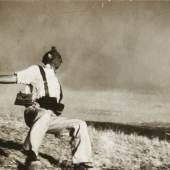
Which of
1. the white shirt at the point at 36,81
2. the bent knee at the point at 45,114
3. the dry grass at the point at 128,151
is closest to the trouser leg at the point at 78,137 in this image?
the bent knee at the point at 45,114

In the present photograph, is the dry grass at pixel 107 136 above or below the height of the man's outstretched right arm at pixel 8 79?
below

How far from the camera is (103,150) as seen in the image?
11.9 ft

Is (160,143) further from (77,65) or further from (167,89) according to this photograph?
(77,65)

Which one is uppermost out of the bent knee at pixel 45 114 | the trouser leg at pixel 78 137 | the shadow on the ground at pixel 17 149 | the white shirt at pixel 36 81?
the white shirt at pixel 36 81

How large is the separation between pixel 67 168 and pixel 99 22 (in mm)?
1521

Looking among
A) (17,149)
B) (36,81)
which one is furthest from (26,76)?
(17,149)

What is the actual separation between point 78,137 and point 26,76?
0.62m

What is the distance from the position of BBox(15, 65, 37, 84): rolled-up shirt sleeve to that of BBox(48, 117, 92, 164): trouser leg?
1.21 ft

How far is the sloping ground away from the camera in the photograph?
338 cm

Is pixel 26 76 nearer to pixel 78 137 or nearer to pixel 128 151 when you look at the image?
pixel 78 137

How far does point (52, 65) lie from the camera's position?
3289 millimetres

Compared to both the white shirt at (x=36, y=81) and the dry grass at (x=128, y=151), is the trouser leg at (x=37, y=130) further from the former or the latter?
the dry grass at (x=128, y=151)

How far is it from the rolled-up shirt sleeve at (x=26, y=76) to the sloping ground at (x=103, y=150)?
0.68 meters

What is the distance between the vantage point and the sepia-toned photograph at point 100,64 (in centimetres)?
380
